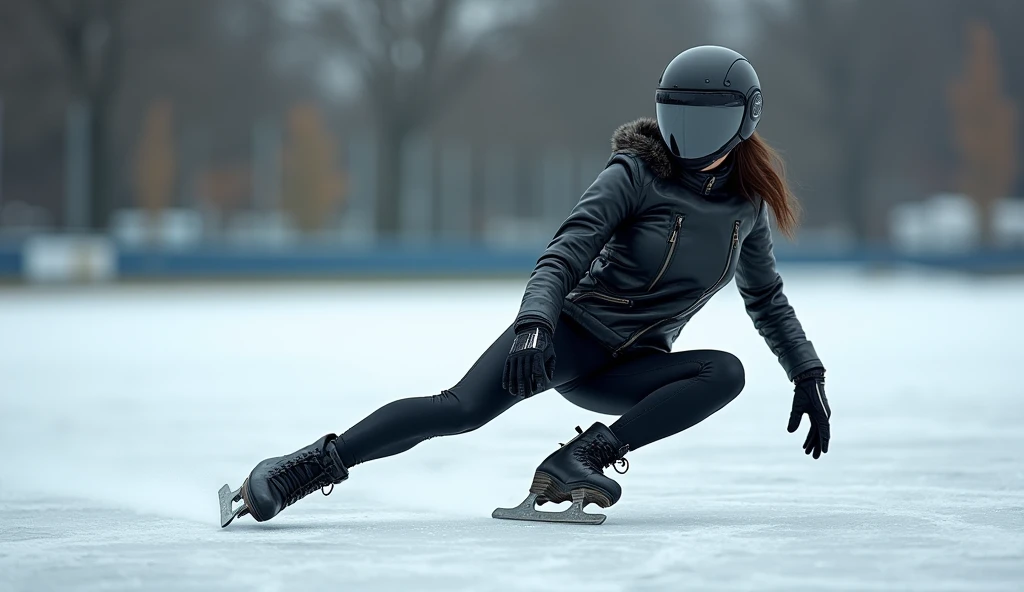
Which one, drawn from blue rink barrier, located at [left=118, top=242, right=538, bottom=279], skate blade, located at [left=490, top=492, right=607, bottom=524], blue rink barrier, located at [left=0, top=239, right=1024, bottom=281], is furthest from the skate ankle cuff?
blue rink barrier, located at [left=118, top=242, right=538, bottom=279]

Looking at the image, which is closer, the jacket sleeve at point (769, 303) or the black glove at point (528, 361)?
the black glove at point (528, 361)

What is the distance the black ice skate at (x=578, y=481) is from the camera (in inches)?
143

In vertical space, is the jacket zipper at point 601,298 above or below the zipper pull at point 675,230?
below

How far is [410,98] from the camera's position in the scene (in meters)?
33.5

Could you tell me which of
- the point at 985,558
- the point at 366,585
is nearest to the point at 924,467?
the point at 985,558

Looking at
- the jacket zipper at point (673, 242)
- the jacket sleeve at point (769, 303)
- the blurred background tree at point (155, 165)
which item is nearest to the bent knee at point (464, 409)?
the jacket zipper at point (673, 242)

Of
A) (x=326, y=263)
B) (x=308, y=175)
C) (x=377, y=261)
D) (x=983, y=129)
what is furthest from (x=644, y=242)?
(x=983, y=129)

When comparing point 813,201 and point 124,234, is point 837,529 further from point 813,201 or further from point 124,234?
point 813,201

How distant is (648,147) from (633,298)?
1.38 ft

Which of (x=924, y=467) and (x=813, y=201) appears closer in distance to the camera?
(x=924, y=467)

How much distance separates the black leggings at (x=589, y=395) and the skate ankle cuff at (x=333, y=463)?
0.7 inches

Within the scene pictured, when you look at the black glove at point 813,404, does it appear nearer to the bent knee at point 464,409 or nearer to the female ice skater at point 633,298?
the female ice skater at point 633,298

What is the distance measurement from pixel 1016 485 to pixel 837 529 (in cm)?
113

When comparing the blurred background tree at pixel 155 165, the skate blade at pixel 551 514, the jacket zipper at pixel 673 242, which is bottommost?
the skate blade at pixel 551 514
